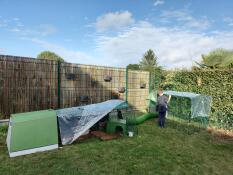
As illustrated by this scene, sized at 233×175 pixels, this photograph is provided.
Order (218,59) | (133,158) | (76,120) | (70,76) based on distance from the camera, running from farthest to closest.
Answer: (218,59)
(70,76)
(76,120)
(133,158)

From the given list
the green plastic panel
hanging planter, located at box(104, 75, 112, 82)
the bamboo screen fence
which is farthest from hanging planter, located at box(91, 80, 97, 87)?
the green plastic panel

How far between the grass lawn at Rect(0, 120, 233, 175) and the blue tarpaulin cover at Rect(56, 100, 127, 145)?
303 mm

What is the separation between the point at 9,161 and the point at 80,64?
5279 mm

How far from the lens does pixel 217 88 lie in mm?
8383

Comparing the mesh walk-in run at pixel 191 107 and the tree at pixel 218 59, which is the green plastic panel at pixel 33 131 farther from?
the tree at pixel 218 59

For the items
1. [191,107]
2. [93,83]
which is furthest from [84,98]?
[191,107]

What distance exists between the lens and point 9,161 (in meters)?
4.17

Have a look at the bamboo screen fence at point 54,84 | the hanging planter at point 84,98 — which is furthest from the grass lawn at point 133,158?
the hanging planter at point 84,98

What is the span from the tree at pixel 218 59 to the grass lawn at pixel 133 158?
402 cm

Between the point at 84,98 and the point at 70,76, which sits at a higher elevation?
the point at 70,76

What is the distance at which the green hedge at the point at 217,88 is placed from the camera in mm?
7852

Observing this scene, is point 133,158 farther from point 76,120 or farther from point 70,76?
point 70,76

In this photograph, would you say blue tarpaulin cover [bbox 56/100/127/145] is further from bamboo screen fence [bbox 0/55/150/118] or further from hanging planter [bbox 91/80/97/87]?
hanging planter [bbox 91/80/97/87]

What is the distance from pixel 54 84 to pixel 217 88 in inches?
275
